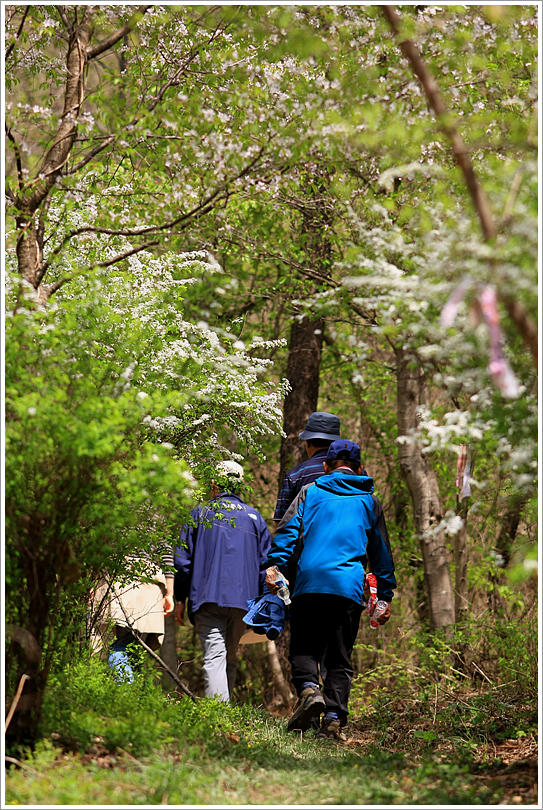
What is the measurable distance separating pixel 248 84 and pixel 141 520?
319 cm

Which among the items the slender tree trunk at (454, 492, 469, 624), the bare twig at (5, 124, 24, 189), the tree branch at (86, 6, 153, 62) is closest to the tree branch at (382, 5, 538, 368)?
the bare twig at (5, 124, 24, 189)

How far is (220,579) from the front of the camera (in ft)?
19.7

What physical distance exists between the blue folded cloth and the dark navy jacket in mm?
1052

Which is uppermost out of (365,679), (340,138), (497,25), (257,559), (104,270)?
(497,25)

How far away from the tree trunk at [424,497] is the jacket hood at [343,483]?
2.09 metres

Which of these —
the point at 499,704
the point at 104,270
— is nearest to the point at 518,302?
the point at 104,270

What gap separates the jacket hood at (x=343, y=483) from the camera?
5.24m

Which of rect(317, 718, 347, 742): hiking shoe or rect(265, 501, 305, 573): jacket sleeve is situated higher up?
rect(265, 501, 305, 573): jacket sleeve

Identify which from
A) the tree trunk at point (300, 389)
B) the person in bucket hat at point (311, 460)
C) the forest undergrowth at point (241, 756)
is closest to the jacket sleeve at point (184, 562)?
the person in bucket hat at point (311, 460)

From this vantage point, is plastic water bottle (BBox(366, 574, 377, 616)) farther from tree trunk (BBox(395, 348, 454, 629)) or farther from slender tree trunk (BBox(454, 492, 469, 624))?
slender tree trunk (BBox(454, 492, 469, 624))

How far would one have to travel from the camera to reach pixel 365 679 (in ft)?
23.7

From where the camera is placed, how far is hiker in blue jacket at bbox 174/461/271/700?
19.4ft

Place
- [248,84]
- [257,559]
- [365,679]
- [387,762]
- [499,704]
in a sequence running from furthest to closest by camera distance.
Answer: [365,679] → [257,559] → [248,84] → [499,704] → [387,762]

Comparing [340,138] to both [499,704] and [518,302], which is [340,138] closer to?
[518,302]
